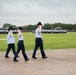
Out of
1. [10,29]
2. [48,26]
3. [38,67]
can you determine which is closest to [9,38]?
[10,29]

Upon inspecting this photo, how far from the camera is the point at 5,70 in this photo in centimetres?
1347

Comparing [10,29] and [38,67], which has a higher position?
[10,29]

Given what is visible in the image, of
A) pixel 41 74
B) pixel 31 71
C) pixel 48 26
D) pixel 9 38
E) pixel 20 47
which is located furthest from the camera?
pixel 48 26

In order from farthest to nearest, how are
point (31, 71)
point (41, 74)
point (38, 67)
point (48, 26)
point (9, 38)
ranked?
point (48, 26) < point (9, 38) < point (38, 67) < point (31, 71) < point (41, 74)

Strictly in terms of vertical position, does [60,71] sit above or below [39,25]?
below

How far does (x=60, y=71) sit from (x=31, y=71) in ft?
3.92

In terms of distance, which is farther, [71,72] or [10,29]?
[10,29]

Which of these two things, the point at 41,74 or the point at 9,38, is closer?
the point at 41,74

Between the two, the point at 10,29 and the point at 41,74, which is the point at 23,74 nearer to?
the point at 41,74

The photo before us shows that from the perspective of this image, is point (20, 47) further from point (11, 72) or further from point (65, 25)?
point (65, 25)

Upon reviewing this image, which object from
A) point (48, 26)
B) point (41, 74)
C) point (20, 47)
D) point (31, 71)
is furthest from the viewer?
point (48, 26)

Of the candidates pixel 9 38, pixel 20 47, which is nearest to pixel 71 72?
pixel 20 47

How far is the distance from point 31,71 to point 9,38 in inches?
222

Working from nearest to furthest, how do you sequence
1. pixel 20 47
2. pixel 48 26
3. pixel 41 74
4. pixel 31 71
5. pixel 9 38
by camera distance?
pixel 41 74, pixel 31 71, pixel 20 47, pixel 9 38, pixel 48 26
